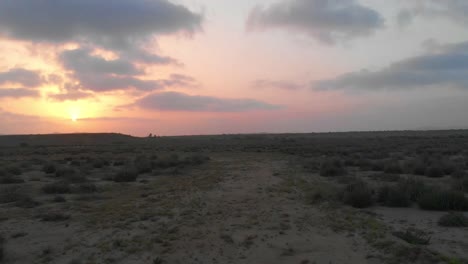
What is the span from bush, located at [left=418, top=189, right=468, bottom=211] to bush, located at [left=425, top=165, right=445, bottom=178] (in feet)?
29.9

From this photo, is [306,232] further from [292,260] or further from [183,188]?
[183,188]

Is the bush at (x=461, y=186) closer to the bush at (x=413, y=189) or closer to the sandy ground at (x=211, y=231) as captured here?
the bush at (x=413, y=189)

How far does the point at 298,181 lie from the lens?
63.7 ft

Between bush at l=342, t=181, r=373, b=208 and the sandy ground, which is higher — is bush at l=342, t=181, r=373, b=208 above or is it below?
above

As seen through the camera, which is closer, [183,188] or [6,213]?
[6,213]

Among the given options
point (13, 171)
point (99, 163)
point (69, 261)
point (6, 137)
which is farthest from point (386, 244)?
point (6, 137)

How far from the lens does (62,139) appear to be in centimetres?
11625

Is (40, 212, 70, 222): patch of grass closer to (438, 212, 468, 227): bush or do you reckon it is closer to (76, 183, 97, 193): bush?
(76, 183, 97, 193): bush

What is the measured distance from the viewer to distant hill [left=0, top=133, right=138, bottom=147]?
102331mm

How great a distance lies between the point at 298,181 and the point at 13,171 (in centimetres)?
1765

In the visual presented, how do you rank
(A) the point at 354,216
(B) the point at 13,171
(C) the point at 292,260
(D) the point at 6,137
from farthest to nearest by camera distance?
(D) the point at 6,137, (B) the point at 13,171, (A) the point at 354,216, (C) the point at 292,260

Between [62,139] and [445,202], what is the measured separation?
11892 centimetres

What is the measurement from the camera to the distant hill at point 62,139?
4029 inches

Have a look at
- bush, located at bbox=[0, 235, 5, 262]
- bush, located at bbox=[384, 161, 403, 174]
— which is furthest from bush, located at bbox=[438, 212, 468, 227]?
bush, located at bbox=[384, 161, 403, 174]
